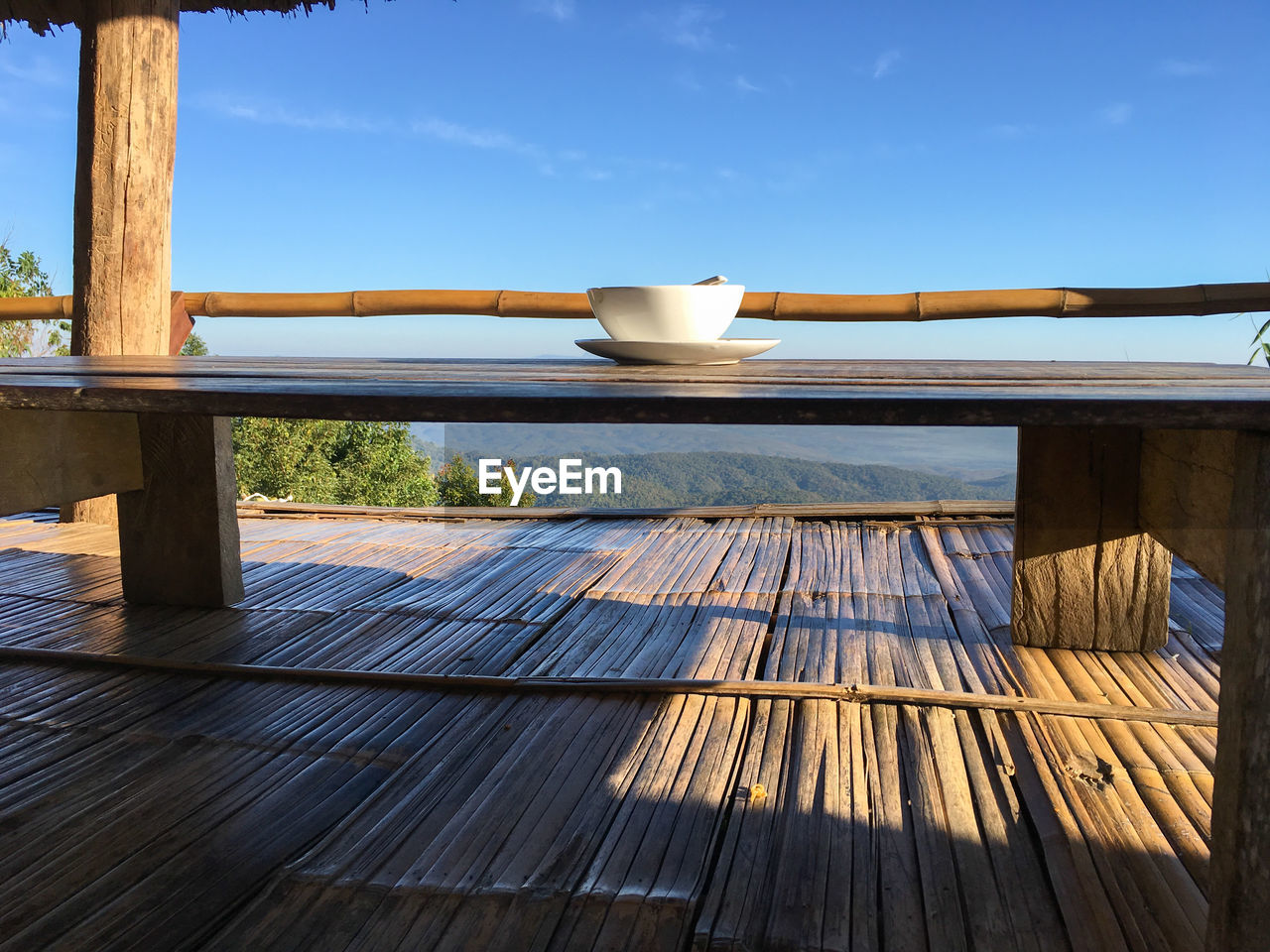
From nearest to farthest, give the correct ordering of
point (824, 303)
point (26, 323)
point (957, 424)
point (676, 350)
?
point (957, 424)
point (676, 350)
point (824, 303)
point (26, 323)

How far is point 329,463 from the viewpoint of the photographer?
61.5 feet

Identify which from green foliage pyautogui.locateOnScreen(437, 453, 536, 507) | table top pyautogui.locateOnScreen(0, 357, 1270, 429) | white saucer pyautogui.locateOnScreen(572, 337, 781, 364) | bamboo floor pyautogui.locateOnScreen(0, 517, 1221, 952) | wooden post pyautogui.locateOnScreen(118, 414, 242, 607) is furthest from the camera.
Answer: green foliage pyautogui.locateOnScreen(437, 453, 536, 507)

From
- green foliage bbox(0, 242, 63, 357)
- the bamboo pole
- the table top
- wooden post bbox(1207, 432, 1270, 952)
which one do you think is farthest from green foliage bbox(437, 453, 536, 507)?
wooden post bbox(1207, 432, 1270, 952)

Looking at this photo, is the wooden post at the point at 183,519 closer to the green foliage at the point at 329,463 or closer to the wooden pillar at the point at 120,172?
the wooden pillar at the point at 120,172

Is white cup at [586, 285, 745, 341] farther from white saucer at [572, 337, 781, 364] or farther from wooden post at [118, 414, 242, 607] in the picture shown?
wooden post at [118, 414, 242, 607]

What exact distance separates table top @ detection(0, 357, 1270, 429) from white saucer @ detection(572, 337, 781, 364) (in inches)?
1.0

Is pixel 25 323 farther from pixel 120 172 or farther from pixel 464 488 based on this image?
pixel 464 488

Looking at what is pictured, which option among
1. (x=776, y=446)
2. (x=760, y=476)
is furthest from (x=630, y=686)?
(x=776, y=446)

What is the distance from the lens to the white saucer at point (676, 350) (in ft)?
3.83

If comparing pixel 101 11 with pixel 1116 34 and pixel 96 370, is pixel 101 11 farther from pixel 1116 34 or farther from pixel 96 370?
pixel 1116 34

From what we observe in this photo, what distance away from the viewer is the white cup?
1.17 metres

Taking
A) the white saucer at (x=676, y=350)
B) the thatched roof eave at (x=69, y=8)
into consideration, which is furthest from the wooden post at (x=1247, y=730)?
the thatched roof eave at (x=69, y=8)

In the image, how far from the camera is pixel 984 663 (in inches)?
63.2

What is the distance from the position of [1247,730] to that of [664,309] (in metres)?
0.76
